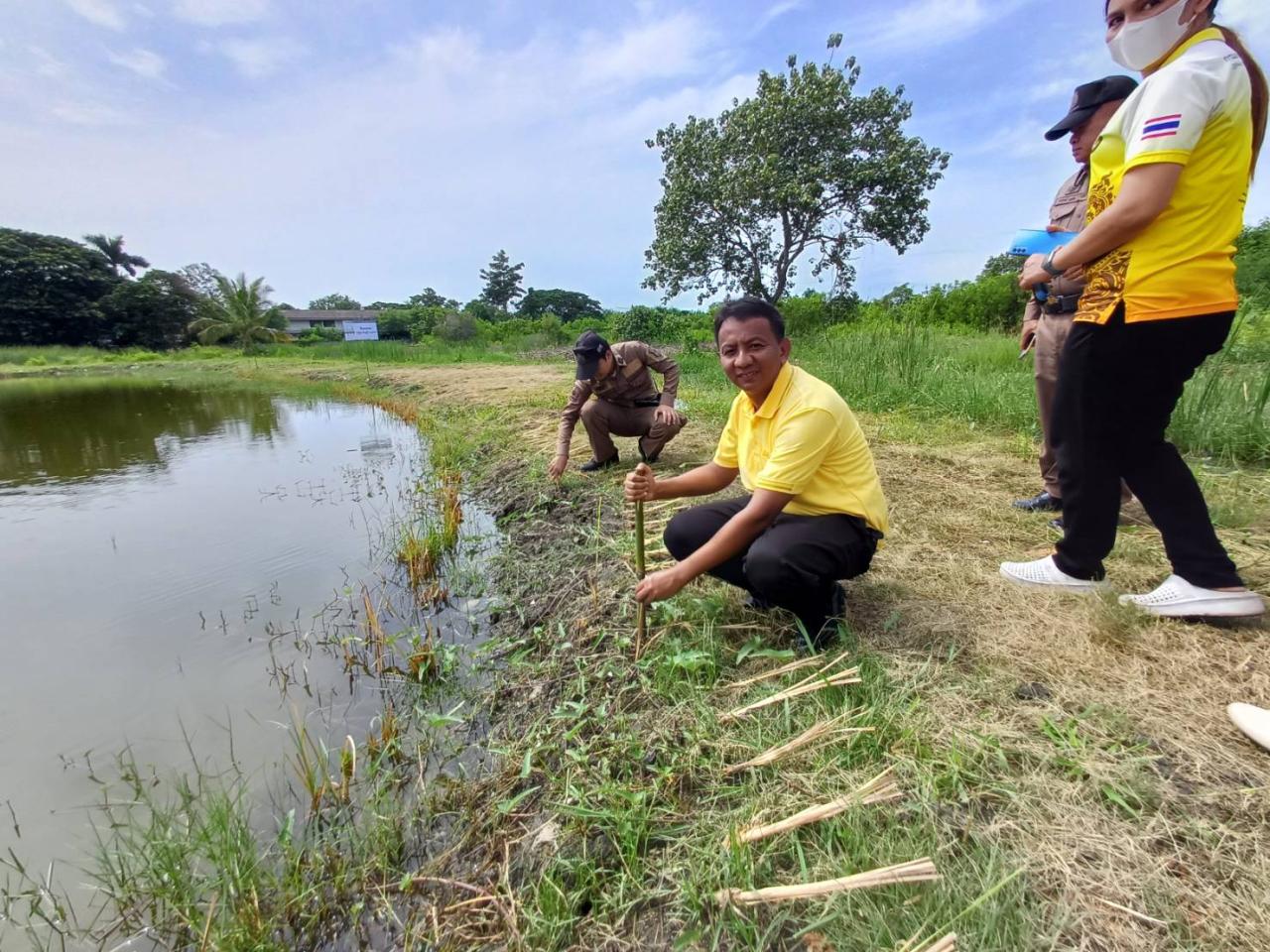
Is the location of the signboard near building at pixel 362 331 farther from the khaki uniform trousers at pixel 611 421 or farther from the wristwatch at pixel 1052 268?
the wristwatch at pixel 1052 268

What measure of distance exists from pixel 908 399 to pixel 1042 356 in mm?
3090

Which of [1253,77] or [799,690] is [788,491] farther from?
[1253,77]

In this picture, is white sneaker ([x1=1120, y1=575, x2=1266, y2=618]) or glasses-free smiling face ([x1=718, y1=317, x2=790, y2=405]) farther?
glasses-free smiling face ([x1=718, y1=317, x2=790, y2=405])

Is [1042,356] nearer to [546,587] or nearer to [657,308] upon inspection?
[546,587]

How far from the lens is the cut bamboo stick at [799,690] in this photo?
1.60 metres

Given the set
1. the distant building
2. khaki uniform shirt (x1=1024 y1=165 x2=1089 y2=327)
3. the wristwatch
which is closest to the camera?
the wristwatch

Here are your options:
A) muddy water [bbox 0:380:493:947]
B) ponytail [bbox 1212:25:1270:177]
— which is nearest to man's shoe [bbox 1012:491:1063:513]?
ponytail [bbox 1212:25:1270:177]

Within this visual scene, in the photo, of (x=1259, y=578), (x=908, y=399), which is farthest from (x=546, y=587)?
(x=908, y=399)

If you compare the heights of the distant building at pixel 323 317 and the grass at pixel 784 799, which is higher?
the distant building at pixel 323 317

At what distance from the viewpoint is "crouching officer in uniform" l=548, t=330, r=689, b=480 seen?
4.12 m

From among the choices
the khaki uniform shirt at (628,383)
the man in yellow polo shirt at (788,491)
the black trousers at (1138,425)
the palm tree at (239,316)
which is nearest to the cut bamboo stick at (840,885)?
the man in yellow polo shirt at (788,491)

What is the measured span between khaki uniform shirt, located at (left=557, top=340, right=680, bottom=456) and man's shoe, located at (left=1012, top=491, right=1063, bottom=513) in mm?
2340

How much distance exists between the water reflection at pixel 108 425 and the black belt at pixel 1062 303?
346 inches

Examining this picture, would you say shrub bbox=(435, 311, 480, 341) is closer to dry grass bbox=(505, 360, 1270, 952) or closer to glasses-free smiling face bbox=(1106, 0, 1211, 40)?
dry grass bbox=(505, 360, 1270, 952)
